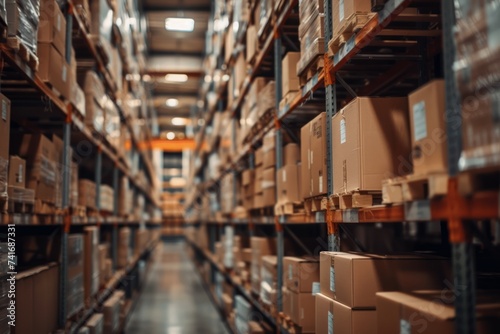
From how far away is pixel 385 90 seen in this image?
15.7ft

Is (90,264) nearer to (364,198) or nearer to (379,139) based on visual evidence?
(364,198)

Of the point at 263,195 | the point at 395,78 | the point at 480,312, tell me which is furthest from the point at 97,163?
the point at 480,312

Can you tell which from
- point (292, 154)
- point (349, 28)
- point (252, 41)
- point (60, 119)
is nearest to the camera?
point (349, 28)

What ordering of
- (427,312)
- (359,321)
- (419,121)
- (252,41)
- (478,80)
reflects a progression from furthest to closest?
(252,41) → (359,321) → (419,121) → (427,312) → (478,80)

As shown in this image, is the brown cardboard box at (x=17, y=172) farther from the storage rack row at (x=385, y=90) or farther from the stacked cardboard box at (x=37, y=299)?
the storage rack row at (x=385, y=90)

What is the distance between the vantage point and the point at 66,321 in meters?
4.86

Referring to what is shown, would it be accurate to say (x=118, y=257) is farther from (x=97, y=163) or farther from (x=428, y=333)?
(x=428, y=333)

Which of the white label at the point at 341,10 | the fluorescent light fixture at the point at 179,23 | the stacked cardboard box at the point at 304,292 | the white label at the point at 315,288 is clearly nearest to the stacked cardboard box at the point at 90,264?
the stacked cardboard box at the point at 304,292

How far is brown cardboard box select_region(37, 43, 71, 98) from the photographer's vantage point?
4.29 metres

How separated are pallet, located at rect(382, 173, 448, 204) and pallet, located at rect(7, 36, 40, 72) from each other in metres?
2.30

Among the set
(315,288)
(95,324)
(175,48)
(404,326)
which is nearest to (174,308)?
(95,324)

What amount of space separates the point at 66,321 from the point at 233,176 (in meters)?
4.26

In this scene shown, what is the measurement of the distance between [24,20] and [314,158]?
7.19 feet

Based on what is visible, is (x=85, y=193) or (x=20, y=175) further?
(x=85, y=193)
